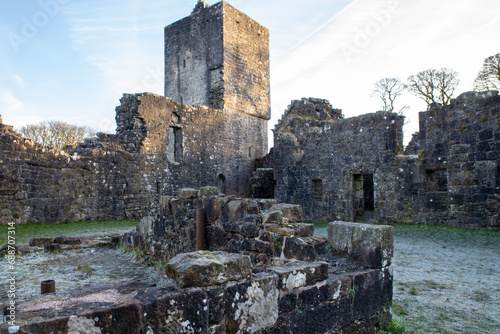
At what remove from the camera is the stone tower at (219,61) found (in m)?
21.2

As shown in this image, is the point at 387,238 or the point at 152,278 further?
the point at 152,278

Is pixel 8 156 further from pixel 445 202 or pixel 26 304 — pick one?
pixel 445 202

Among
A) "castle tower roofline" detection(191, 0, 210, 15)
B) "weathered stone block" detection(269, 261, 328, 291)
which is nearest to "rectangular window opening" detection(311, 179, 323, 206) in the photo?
"weathered stone block" detection(269, 261, 328, 291)

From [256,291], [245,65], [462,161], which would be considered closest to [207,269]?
[256,291]

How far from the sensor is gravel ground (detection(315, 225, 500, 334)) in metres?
3.87

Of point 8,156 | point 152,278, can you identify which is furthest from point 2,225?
point 152,278

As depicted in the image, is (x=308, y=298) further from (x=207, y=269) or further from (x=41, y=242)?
(x=41, y=242)

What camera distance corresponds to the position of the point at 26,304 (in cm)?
227

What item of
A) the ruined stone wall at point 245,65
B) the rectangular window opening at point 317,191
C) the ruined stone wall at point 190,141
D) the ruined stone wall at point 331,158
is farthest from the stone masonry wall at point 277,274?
the ruined stone wall at point 245,65

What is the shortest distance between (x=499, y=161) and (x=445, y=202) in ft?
6.03

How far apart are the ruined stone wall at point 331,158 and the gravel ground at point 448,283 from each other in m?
3.84

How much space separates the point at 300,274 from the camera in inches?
120

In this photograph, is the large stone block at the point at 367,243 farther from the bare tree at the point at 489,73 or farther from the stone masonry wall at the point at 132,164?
the bare tree at the point at 489,73

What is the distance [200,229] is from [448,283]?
3782 millimetres
